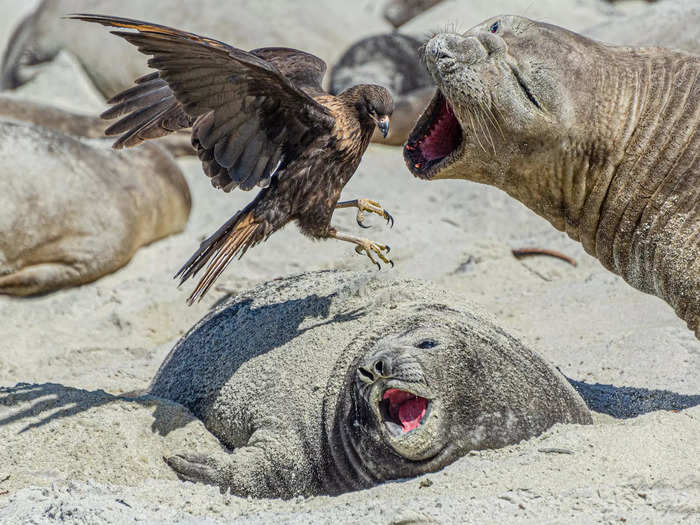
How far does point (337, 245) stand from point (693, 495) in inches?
140

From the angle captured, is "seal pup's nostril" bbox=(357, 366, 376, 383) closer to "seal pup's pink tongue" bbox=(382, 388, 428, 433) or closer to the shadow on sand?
"seal pup's pink tongue" bbox=(382, 388, 428, 433)

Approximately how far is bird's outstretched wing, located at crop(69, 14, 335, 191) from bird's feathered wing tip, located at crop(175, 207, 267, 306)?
0.18 metres

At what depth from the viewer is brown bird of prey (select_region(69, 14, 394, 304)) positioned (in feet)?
10.6

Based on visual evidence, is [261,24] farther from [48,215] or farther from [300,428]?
[300,428]

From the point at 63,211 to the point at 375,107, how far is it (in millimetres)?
2671

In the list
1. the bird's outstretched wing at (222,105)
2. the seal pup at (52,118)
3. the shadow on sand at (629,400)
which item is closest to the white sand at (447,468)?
the shadow on sand at (629,400)

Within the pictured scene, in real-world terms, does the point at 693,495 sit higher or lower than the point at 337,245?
higher

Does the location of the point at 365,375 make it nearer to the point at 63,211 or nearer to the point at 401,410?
the point at 401,410

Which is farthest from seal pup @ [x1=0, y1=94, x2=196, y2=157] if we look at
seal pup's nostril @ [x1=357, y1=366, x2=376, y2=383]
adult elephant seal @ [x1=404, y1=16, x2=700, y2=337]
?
seal pup's nostril @ [x1=357, y1=366, x2=376, y2=383]

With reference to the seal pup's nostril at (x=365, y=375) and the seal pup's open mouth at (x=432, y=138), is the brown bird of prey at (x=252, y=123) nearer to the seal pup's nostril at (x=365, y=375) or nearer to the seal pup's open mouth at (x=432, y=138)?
the seal pup's open mouth at (x=432, y=138)

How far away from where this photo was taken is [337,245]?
580 centimetres

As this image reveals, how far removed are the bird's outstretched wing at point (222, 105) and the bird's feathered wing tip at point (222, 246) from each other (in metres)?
0.18

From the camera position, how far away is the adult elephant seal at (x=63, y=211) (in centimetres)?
562

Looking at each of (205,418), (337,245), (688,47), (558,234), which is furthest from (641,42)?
(205,418)
